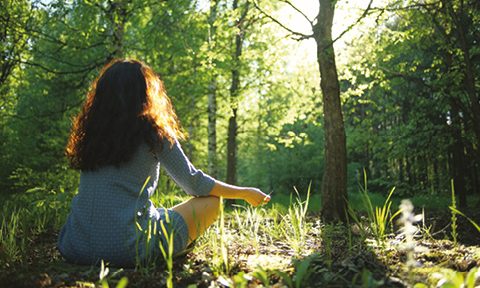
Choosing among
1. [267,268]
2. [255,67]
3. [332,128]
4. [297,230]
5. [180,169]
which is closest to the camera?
[267,268]

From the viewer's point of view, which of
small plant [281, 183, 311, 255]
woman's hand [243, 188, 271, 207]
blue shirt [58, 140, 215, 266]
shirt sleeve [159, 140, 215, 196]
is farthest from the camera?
woman's hand [243, 188, 271, 207]

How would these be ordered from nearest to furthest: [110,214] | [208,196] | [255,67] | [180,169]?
[110,214], [180,169], [208,196], [255,67]

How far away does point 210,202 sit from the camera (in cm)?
262

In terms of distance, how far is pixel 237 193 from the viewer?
2.64 metres

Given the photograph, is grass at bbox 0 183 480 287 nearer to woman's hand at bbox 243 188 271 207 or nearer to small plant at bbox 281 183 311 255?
small plant at bbox 281 183 311 255

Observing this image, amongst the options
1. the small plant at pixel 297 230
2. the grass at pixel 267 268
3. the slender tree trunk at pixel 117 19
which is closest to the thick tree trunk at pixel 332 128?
the grass at pixel 267 268

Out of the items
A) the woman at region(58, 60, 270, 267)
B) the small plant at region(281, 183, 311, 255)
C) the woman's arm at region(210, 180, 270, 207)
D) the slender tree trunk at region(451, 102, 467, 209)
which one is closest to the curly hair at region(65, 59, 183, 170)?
the woman at region(58, 60, 270, 267)

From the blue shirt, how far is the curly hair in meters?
0.07

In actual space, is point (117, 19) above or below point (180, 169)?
above

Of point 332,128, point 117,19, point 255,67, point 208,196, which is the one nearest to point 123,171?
point 208,196

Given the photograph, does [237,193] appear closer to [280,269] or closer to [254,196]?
[254,196]

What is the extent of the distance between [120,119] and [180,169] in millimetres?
465

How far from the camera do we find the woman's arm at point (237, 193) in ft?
8.50

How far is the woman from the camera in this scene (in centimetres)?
230
